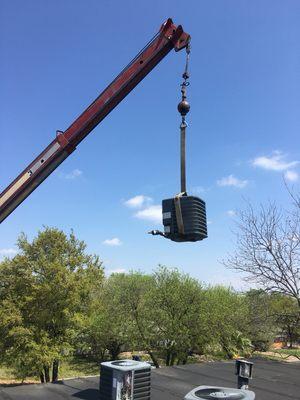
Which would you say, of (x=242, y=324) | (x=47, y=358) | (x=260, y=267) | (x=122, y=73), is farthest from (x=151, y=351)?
(x=122, y=73)

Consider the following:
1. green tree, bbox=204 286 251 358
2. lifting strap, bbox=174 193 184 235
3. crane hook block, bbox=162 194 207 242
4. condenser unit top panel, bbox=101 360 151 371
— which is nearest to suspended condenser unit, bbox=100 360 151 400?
condenser unit top panel, bbox=101 360 151 371

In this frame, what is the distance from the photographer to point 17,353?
978 inches

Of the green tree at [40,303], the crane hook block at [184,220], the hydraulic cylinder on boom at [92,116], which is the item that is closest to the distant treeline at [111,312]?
the green tree at [40,303]

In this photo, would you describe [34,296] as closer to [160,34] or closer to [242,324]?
[242,324]

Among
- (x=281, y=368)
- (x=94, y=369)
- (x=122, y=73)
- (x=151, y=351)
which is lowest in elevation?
(x=94, y=369)

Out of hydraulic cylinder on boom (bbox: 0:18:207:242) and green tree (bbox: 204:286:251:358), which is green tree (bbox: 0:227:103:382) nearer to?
green tree (bbox: 204:286:251:358)

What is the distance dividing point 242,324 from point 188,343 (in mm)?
9881

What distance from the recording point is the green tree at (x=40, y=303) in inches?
969

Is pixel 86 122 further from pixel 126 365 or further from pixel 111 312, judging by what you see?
pixel 111 312

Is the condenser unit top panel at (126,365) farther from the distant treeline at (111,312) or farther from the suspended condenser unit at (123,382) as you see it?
the distant treeline at (111,312)

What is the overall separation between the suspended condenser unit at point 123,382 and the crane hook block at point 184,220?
2.00 meters

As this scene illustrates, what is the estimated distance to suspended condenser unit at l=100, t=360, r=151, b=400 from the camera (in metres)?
5.53

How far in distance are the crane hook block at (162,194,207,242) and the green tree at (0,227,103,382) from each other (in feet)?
70.0

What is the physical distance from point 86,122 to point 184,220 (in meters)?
5.97
